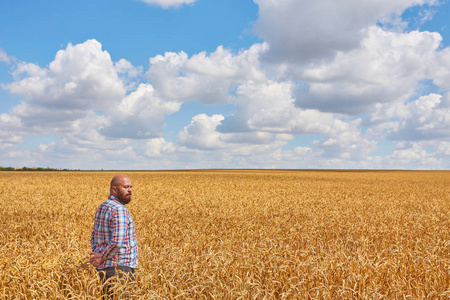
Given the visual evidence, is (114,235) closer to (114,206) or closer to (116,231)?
(116,231)

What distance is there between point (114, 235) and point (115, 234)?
0.8 inches

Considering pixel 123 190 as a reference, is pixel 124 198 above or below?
below

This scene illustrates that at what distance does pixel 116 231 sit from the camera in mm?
4426

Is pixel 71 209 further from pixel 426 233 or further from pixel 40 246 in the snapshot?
pixel 426 233

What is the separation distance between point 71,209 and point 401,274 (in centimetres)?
1206

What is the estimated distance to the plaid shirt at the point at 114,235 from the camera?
4.41 metres

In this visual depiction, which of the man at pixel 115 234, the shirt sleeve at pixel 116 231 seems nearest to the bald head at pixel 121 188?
the man at pixel 115 234

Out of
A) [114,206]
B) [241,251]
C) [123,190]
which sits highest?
[123,190]

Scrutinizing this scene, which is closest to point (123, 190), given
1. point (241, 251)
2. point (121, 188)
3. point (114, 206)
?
point (121, 188)

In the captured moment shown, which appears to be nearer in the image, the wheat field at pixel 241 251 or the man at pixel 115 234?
the man at pixel 115 234

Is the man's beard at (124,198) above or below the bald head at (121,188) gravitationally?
below

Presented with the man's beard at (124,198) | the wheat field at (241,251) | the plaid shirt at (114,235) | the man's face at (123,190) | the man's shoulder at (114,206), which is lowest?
the wheat field at (241,251)

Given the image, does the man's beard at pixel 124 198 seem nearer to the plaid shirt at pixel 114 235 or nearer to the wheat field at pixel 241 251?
the plaid shirt at pixel 114 235

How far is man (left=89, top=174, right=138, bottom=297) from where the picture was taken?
4422mm
